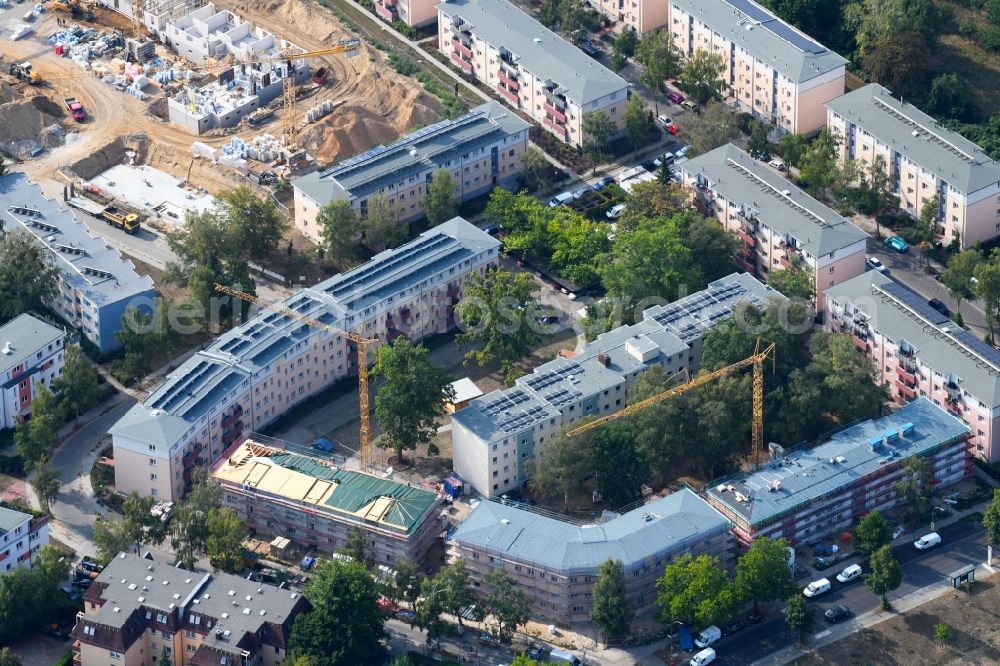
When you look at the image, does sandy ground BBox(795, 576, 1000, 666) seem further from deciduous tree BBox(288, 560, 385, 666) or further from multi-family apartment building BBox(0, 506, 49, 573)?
multi-family apartment building BBox(0, 506, 49, 573)

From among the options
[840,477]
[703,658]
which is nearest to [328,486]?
[703,658]

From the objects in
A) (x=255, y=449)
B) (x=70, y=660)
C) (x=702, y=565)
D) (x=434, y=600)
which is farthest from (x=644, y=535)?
(x=70, y=660)

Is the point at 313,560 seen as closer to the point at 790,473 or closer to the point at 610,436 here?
the point at 610,436

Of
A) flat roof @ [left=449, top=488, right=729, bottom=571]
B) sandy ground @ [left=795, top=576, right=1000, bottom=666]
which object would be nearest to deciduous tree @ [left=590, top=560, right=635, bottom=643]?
flat roof @ [left=449, top=488, right=729, bottom=571]

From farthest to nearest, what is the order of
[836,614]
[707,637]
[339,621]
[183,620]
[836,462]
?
[836,462], [836,614], [707,637], [183,620], [339,621]

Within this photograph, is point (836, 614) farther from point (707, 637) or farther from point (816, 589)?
point (707, 637)

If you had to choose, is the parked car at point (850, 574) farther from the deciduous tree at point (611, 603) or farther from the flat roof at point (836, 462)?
the deciduous tree at point (611, 603)

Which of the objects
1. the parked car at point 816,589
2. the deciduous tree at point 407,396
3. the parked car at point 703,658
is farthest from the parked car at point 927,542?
the deciduous tree at point 407,396
